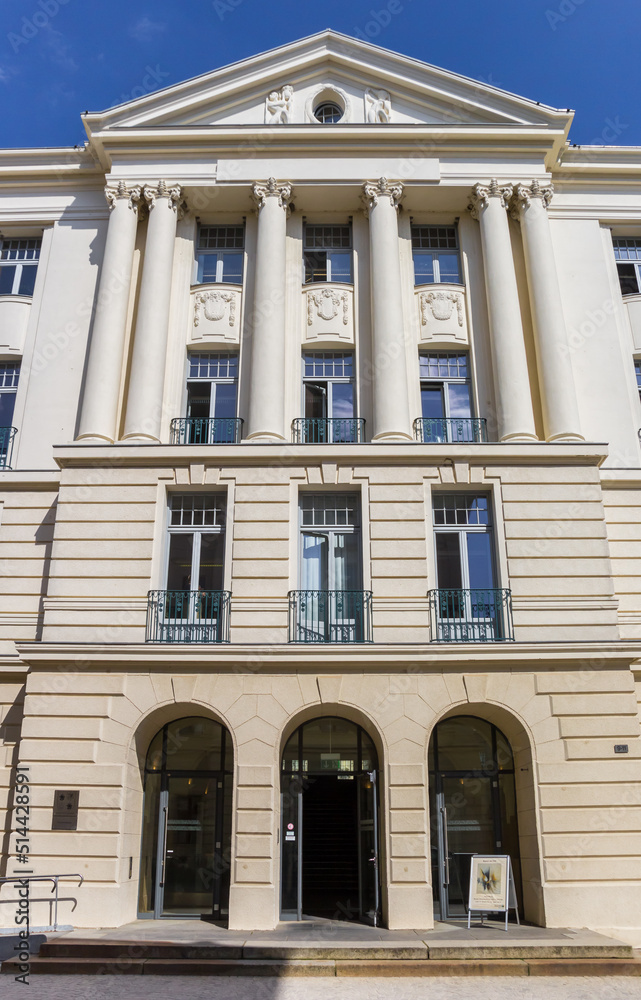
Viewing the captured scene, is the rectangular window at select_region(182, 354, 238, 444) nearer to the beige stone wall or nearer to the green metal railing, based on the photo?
the green metal railing

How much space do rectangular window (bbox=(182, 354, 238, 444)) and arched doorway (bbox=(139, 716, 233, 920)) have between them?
6.63m

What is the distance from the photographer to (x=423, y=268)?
22156mm

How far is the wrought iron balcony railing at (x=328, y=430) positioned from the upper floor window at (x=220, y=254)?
448 cm

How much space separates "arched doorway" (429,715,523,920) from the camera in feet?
56.3

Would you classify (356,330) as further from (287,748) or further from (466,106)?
(287,748)

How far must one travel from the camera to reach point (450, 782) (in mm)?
17859

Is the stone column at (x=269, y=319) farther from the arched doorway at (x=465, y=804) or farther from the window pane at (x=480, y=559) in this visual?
the arched doorway at (x=465, y=804)

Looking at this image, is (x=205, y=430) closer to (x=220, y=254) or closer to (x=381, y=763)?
(x=220, y=254)

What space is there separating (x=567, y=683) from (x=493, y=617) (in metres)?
2.00

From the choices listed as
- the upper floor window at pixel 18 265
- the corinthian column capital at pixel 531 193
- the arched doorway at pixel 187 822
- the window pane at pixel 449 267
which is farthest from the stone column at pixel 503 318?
the upper floor window at pixel 18 265

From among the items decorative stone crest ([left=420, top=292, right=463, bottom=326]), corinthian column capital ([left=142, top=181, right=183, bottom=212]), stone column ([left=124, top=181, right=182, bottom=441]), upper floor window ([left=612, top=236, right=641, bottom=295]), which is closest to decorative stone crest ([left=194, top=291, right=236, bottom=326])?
stone column ([left=124, top=181, right=182, bottom=441])

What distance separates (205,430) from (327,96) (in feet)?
33.5

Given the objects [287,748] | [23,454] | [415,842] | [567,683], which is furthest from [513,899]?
[23,454]

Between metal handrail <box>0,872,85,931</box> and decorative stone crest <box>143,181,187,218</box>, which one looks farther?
decorative stone crest <box>143,181,187,218</box>
